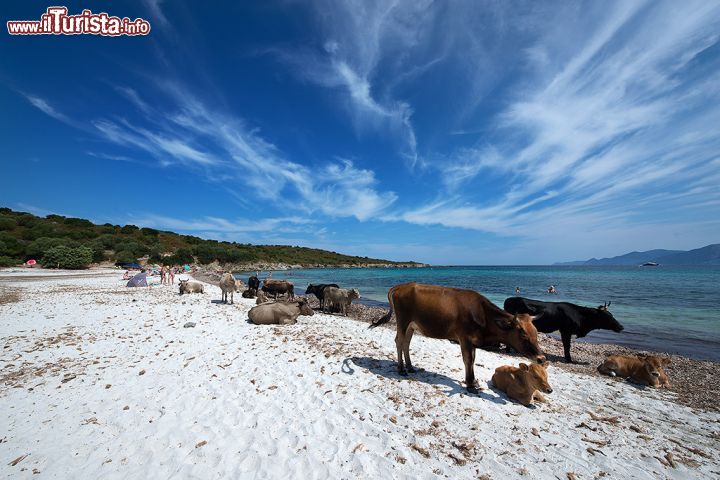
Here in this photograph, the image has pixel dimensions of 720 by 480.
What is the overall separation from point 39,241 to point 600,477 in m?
80.6

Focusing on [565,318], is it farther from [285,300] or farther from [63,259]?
[63,259]

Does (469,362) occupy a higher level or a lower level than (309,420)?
higher

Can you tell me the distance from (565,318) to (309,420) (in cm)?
848

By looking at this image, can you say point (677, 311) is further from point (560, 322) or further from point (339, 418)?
point (339, 418)

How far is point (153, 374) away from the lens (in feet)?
21.0

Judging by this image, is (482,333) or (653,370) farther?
(653,370)

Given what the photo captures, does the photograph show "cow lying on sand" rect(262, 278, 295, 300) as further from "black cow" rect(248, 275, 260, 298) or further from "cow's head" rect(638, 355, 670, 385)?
"cow's head" rect(638, 355, 670, 385)

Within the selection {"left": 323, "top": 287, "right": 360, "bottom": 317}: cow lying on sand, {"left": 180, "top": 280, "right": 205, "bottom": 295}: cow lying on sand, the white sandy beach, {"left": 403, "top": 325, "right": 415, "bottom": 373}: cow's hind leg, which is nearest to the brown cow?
{"left": 403, "top": 325, "right": 415, "bottom": 373}: cow's hind leg

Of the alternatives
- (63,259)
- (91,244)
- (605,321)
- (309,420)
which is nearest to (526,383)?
(309,420)

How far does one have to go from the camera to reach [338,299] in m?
15.9

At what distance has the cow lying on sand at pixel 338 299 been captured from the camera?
15.9 m

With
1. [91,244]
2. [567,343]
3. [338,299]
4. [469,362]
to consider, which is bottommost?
[567,343]

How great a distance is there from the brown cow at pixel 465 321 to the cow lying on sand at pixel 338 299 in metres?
9.59

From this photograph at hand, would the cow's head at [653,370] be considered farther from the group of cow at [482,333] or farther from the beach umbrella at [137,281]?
the beach umbrella at [137,281]
